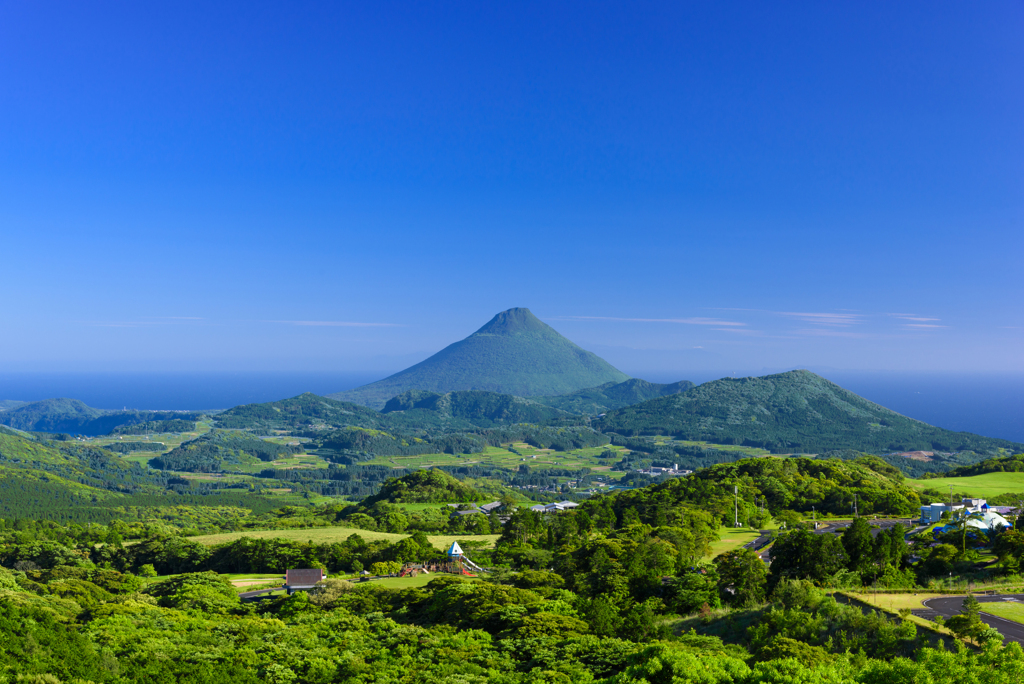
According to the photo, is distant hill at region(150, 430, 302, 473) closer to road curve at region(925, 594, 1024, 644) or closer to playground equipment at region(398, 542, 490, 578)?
playground equipment at region(398, 542, 490, 578)

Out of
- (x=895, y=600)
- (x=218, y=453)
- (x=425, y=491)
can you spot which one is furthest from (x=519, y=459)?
(x=895, y=600)

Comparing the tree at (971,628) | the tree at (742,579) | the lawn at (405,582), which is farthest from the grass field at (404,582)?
the tree at (971,628)

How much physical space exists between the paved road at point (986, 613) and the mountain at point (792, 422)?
132 m

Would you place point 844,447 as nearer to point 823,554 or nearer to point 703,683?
point 823,554

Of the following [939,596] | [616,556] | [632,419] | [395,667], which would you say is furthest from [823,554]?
[632,419]

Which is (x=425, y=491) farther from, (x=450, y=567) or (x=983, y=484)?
(x=983, y=484)

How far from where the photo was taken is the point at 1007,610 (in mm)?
22984

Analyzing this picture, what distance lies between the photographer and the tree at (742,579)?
2823 centimetres

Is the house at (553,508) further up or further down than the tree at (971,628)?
further down

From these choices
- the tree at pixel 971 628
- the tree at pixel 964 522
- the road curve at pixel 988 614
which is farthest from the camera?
the tree at pixel 964 522

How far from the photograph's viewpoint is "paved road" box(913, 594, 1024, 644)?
818 inches

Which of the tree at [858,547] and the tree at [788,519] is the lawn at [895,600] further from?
the tree at [788,519]

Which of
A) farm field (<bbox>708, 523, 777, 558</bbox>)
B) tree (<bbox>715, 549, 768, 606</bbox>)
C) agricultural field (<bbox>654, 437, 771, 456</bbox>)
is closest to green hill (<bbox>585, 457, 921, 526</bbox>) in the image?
farm field (<bbox>708, 523, 777, 558</bbox>)

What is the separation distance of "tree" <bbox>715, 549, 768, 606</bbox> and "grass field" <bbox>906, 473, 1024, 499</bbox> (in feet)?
142
